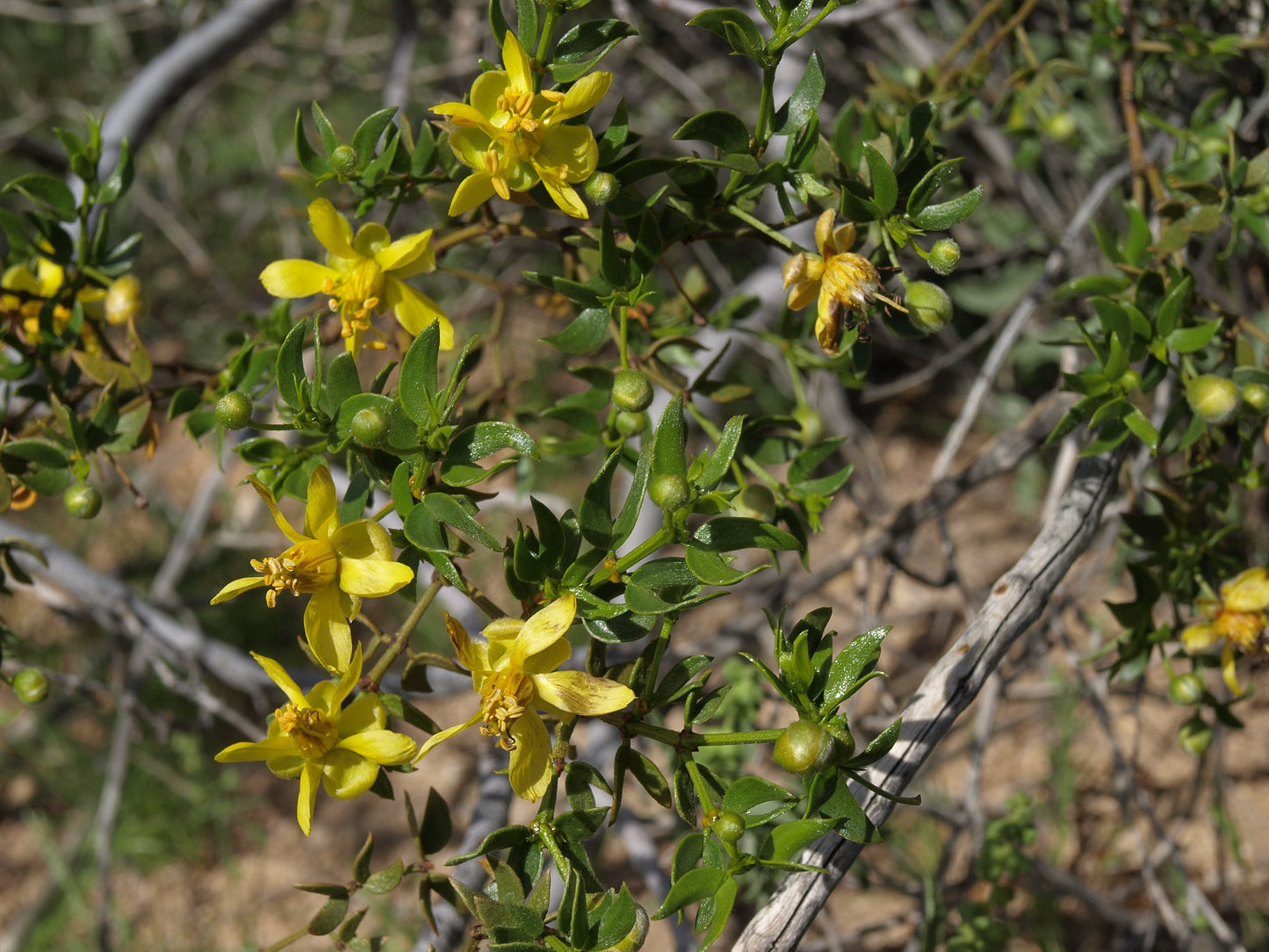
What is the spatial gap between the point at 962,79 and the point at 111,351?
1222mm

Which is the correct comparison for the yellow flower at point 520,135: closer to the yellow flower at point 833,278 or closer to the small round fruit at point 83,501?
the yellow flower at point 833,278

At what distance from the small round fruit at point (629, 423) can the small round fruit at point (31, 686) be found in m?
0.79

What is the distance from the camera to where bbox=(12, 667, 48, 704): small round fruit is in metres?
1.17

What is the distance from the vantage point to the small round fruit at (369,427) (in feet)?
2.35

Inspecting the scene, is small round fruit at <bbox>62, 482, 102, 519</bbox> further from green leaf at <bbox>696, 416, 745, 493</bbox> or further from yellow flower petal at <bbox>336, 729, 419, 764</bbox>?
green leaf at <bbox>696, 416, 745, 493</bbox>

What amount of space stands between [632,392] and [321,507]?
0.29 m

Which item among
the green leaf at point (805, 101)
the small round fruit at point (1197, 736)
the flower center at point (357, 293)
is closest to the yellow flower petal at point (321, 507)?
the flower center at point (357, 293)

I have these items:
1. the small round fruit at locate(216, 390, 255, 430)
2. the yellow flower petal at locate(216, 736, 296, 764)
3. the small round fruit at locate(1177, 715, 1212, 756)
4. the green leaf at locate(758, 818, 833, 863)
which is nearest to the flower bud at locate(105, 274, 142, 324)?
the small round fruit at locate(216, 390, 255, 430)

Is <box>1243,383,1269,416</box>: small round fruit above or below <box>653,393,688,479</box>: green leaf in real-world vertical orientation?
below

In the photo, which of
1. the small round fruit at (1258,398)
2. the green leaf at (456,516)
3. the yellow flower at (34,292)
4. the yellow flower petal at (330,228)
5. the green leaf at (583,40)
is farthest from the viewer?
the yellow flower at (34,292)

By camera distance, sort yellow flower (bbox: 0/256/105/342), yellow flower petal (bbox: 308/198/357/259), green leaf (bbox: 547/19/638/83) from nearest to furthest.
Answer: green leaf (bbox: 547/19/638/83), yellow flower petal (bbox: 308/198/357/259), yellow flower (bbox: 0/256/105/342)

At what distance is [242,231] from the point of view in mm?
3520

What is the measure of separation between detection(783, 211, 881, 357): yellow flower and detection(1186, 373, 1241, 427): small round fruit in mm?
400

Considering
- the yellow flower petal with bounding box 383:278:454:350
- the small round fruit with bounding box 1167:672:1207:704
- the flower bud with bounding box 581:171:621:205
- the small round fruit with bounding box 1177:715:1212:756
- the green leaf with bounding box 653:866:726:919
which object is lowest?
the small round fruit with bounding box 1177:715:1212:756
